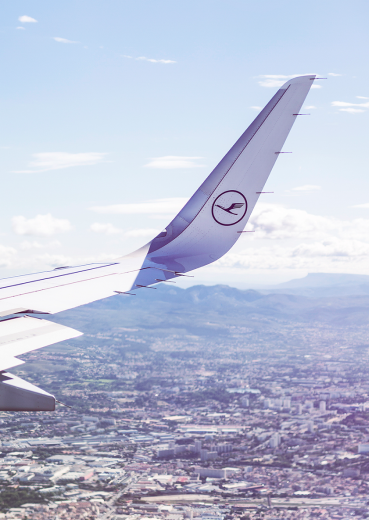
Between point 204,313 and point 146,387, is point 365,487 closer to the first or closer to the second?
point 146,387

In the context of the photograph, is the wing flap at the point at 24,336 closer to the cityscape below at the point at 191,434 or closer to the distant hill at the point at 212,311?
the cityscape below at the point at 191,434

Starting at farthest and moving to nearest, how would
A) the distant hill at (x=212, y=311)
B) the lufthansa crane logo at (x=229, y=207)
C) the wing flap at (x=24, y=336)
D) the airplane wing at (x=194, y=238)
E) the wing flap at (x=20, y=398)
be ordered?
1. the distant hill at (x=212, y=311)
2. the lufthansa crane logo at (x=229, y=207)
3. the airplane wing at (x=194, y=238)
4. the wing flap at (x=24, y=336)
5. the wing flap at (x=20, y=398)

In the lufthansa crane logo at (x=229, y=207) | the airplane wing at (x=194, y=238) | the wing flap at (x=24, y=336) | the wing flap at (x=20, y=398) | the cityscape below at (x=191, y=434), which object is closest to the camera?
the wing flap at (x=20, y=398)

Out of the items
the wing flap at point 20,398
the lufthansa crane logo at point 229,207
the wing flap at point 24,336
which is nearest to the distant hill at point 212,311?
the lufthansa crane logo at point 229,207

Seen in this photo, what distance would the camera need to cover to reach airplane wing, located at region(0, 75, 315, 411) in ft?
9.73

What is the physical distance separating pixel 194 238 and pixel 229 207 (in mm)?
365

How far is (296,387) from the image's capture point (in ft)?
175

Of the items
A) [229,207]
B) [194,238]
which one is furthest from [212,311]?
[229,207]

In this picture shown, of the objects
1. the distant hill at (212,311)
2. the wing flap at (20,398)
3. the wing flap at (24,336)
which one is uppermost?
the wing flap at (24,336)

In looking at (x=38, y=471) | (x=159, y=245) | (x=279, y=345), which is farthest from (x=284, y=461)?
(x=279, y=345)

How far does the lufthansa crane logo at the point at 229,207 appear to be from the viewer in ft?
10.8

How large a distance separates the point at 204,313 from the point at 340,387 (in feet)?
241

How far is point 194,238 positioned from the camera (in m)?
3.51

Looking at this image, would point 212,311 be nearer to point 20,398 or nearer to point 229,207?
point 229,207
